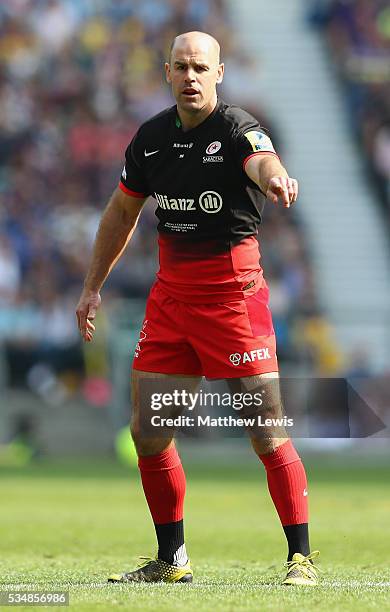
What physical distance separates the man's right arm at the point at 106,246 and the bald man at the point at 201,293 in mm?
233

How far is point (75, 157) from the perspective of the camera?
22.0 meters

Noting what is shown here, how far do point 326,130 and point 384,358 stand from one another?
6504mm

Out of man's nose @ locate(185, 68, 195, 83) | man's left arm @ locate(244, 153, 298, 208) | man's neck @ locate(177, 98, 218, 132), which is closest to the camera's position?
man's left arm @ locate(244, 153, 298, 208)

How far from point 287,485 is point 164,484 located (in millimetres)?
662

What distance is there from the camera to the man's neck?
20.5ft

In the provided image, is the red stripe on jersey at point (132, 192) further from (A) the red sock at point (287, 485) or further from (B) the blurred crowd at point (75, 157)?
(B) the blurred crowd at point (75, 157)

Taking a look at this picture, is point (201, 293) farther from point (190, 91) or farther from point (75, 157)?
point (75, 157)

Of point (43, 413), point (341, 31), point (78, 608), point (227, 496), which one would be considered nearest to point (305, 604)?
point (78, 608)

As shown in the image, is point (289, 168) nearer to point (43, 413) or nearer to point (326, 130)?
point (326, 130)

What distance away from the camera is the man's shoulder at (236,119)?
20.1 ft

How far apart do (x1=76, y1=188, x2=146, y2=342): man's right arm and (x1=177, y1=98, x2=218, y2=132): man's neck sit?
1.79ft

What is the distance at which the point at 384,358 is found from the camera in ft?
65.1

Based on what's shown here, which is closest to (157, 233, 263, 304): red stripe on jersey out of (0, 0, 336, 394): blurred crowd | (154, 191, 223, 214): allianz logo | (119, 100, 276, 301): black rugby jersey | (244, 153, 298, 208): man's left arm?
(119, 100, 276, 301): black rugby jersey

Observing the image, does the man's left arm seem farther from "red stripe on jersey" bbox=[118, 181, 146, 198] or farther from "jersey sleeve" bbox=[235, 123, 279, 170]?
"red stripe on jersey" bbox=[118, 181, 146, 198]
